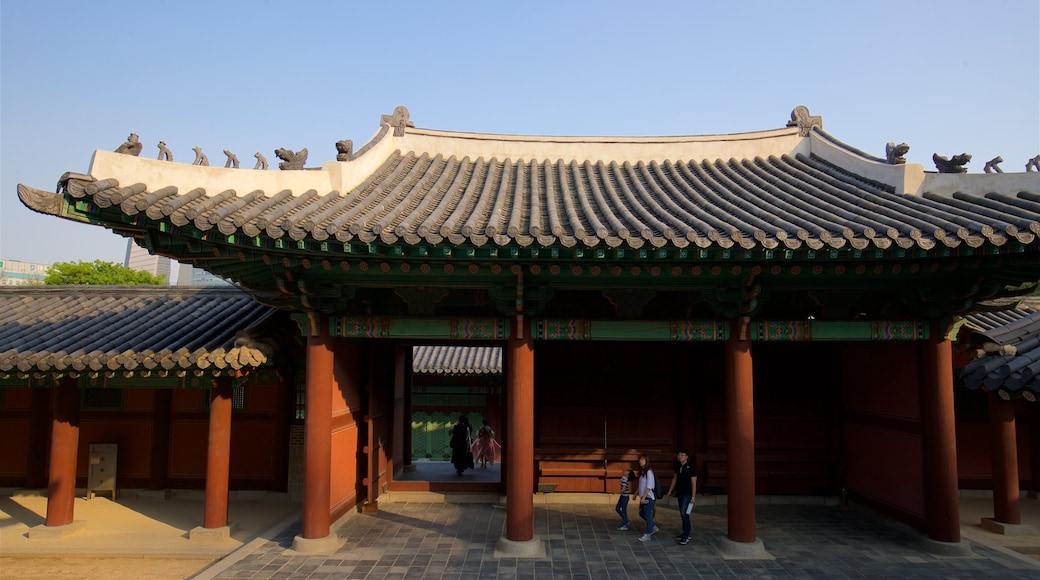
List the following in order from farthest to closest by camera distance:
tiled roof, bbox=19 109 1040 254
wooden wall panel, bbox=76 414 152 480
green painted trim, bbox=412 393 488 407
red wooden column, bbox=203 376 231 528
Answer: green painted trim, bbox=412 393 488 407 < wooden wall panel, bbox=76 414 152 480 < red wooden column, bbox=203 376 231 528 < tiled roof, bbox=19 109 1040 254

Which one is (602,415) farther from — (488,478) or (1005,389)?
(1005,389)

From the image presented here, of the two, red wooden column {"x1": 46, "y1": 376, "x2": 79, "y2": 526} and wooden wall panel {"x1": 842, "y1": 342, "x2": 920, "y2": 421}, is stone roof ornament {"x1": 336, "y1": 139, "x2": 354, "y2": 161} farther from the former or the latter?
wooden wall panel {"x1": 842, "y1": 342, "x2": 920, "y2": 421}

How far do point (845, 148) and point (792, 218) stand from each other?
4217mm

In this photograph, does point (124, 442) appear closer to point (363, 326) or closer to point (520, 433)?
point (363, 326)

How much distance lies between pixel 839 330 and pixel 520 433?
484cm

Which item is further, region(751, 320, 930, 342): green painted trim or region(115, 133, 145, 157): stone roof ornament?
region(751, 320, 930, 342): green painted trim

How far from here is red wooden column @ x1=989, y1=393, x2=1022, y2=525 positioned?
9.72 m

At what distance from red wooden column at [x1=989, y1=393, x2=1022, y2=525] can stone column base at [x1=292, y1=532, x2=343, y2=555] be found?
408 inches

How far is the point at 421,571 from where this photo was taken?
7734 mm

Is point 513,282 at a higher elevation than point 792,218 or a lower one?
lower

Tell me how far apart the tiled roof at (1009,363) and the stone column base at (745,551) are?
4.46 meters

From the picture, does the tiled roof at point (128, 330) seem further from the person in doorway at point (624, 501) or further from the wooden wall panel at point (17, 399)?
the person in doorway at point (624, 501)

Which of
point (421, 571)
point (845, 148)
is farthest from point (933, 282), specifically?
point (421, 571)

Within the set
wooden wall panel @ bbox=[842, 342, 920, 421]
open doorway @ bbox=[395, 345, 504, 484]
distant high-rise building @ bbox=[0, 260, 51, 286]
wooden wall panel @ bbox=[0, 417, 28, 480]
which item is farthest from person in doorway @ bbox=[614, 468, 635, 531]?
distant high-rise building @ bbox=[0, 260, 51, 286]
